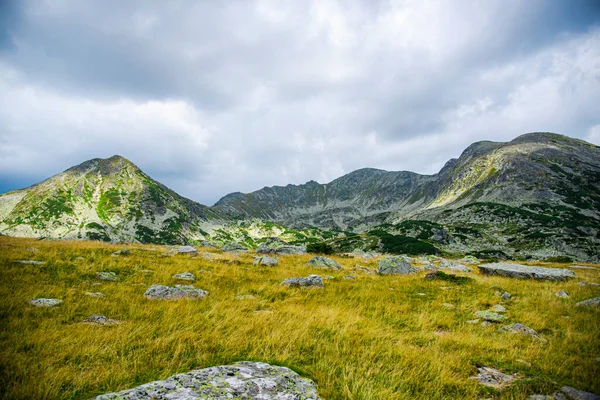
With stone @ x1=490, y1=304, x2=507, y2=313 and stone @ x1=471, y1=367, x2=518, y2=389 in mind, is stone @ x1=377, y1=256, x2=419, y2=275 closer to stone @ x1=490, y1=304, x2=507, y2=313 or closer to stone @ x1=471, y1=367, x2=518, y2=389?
stone @ x1=490, y1=304, x2=507, y2=313

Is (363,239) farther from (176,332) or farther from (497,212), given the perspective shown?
(176,332)

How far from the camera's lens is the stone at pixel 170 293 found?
8926 millimetres

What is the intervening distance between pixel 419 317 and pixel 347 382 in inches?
211

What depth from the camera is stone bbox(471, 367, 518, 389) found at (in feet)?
15.3

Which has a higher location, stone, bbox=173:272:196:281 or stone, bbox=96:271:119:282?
stone, bbox=96:271:119:282

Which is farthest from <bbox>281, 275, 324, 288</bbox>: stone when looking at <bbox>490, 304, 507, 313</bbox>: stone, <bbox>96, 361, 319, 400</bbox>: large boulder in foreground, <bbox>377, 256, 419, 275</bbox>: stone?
<bbox>377, 256, 419, 275</bbox>: stone

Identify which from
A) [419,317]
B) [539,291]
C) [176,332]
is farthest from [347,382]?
[539,291]

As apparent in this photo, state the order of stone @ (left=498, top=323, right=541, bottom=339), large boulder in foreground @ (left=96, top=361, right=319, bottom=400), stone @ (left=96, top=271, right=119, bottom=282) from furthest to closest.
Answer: stone @ (left=96, top=271, right=119, bottom=282) < stone @ (left=498, top=323, right=541, bottom=339) < large boulder in foreground @ (left=96, top=361, right=319, bottom=400)

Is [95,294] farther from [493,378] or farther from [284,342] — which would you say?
[493,378]

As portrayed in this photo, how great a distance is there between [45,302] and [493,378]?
35.6 feet

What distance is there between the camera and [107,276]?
11.1 meters

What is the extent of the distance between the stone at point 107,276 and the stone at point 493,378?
12.7 m

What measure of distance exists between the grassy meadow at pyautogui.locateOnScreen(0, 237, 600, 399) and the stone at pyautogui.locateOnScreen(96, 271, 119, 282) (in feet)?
1.67

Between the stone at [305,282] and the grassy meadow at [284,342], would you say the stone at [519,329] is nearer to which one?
the grassy meadow at [284,342]
